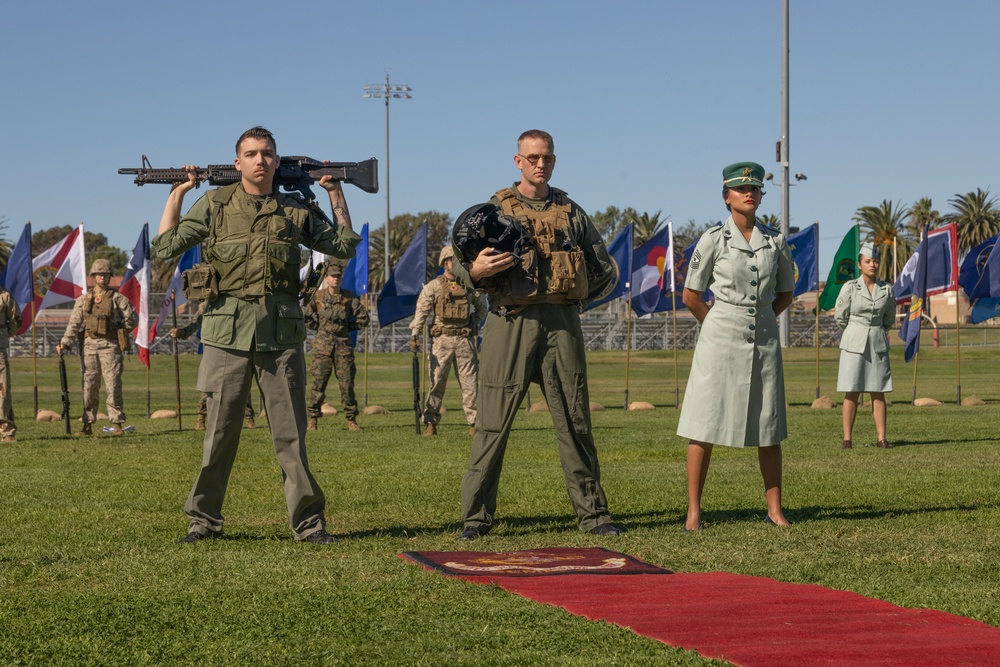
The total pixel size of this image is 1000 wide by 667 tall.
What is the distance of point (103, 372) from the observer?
59.3 feet

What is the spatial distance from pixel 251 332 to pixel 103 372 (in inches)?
417

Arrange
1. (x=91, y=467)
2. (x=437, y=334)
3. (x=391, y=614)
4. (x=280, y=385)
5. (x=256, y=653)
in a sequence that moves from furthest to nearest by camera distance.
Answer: (x=437, y=334), (x=91, y=467), (x=280, y=385), (x=391, y=614), (x=256, y=653)

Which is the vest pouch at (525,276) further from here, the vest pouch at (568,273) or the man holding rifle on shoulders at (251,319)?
the man holding rifle on shoulders at (251,319)

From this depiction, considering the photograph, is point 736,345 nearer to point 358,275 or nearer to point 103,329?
point 103,329

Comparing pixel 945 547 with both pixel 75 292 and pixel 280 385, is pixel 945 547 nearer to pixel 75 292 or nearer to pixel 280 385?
pixel 280 385

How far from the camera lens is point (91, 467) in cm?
1351

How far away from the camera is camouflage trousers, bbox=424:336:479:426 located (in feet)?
58.7

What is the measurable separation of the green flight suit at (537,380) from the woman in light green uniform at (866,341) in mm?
6808

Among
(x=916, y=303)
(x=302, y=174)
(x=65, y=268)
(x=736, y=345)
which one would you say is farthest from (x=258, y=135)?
(x=916, y=303)

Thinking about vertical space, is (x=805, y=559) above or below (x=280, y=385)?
below

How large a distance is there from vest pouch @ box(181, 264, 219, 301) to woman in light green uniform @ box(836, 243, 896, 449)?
27.3 feet

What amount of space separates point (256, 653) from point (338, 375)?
533 inches

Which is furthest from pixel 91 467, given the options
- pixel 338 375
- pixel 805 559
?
pixel 805 559

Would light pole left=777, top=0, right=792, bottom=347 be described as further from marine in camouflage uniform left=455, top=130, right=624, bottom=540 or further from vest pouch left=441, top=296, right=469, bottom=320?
marine in camouflage uniform left=455, top=130, right=624, bottom=540
